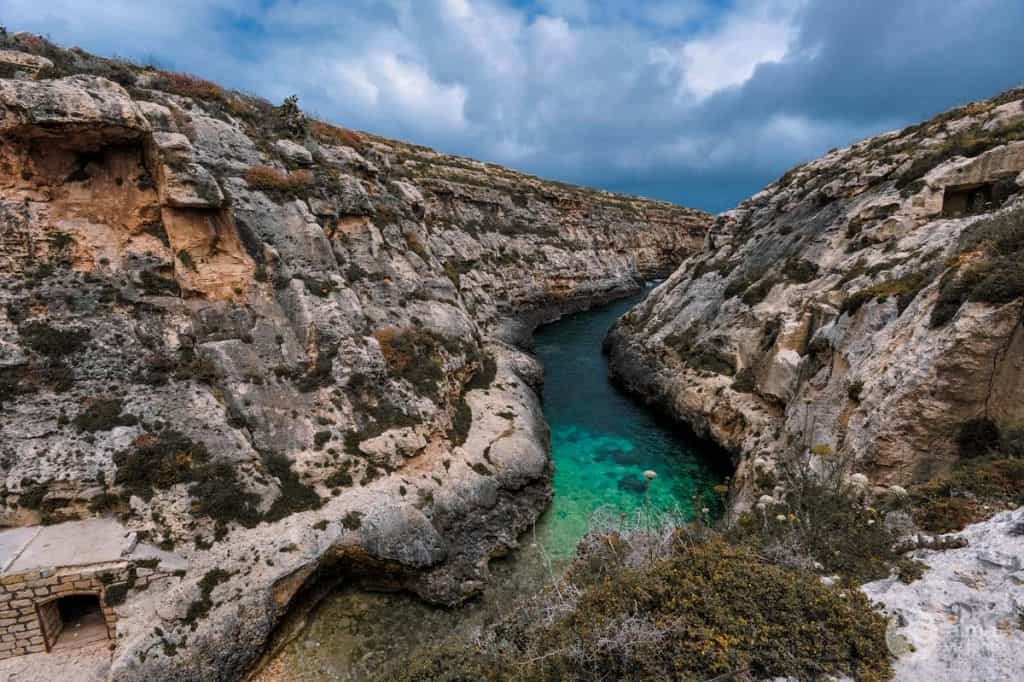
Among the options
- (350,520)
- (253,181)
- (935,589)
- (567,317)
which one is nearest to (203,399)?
(350,520)

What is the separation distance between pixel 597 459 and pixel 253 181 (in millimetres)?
22013

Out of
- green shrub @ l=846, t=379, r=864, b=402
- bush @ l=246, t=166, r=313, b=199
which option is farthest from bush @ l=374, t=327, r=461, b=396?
green shrub @ l=846, t=379, r=864, b=402

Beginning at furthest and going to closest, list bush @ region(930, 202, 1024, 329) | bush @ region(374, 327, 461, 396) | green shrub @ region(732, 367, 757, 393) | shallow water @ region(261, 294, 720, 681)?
1. green shrub @ region(732, 367, 757, 393)
2. bush @ region(374, 327, 461, 396)
3. shallow water @ region(261, 294, 720, 681)
4. bush @ region(930, 202, 1024, 329)

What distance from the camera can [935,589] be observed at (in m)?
6.25

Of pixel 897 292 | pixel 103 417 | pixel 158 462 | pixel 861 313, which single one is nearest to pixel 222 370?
pixel 103 417

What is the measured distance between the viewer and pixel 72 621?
12445 mm

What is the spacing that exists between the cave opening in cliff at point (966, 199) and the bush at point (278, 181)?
3103cm

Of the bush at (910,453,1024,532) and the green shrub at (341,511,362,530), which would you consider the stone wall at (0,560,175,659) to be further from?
the bush at (910,453,1024,532)

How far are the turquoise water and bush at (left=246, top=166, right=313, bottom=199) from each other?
62.8 ft

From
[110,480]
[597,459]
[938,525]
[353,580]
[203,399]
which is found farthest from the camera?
[597,459]

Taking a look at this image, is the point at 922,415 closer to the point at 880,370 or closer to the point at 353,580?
the point at 880,370

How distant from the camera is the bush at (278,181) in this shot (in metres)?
21.3

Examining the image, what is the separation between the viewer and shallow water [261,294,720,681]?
12.8 metres

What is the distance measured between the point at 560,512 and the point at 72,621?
16.1 metres
